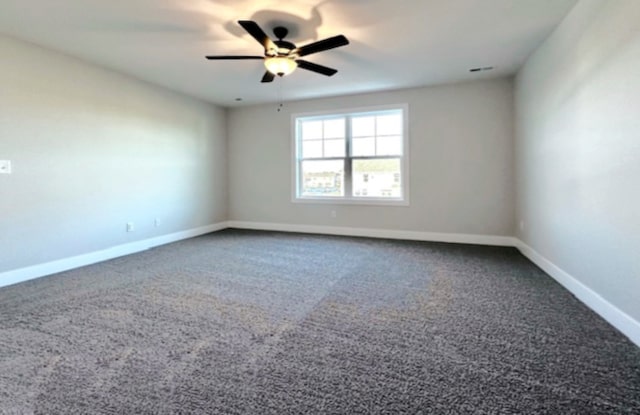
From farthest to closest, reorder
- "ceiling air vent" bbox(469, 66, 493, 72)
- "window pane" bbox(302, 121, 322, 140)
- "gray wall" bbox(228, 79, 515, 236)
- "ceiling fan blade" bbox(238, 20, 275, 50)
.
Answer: "window pane" bbox(302, 121, 322, 140), "gray wall" bbox(228, 79, 515, 236), "ceiling air vent" bbox(469, 66, 493, 72), "ceiling fan blade" bbox(238, 20, 275, 50)

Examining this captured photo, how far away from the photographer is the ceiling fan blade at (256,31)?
2.39 m

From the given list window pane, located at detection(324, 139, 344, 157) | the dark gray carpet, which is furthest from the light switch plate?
window pane, located at detection(324, 139, 344, 157)

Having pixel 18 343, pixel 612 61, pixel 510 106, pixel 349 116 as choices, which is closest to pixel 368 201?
pixel 349 116

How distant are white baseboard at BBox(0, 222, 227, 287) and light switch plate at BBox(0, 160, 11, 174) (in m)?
1.01

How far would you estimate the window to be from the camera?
532cm

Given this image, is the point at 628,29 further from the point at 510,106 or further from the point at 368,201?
the point at 368,201

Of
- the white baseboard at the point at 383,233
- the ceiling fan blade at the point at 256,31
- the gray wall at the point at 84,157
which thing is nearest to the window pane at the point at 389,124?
the white baseboard at the point at 383,233

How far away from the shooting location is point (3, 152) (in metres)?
3.11

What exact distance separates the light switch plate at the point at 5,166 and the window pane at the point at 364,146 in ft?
14.8

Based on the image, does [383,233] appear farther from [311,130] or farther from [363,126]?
[311,130]

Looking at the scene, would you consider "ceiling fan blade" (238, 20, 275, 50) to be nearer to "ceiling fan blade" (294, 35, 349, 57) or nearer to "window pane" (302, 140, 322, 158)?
"ceiling fan blade" (294, 35, 349, 57)

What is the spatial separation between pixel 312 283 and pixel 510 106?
392 centimetres

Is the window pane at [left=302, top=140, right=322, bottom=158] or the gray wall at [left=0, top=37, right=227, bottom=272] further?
the window pane at [left=302, top=140, right=322, bottom=158]

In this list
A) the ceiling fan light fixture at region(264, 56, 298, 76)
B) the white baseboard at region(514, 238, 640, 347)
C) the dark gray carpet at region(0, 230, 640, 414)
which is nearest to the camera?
the dark gray carpet at region(0, 230, 640, 414)
